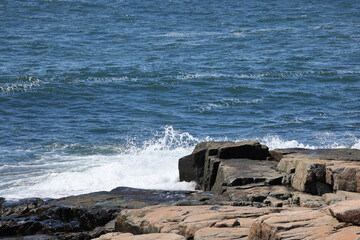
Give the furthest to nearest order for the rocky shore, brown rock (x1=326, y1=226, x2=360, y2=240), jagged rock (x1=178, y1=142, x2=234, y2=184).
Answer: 1. jagged rock (x1=178, y1=142, x2=234, y2=184)
2. the rocky shore
3. brown rock (x1=326, y1=226, x2=360, y2=240)

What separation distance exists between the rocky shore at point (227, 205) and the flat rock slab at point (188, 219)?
2 cm

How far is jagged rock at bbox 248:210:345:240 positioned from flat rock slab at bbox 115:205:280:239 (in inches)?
20.2

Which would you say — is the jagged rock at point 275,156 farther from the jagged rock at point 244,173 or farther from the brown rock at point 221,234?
the brown rock at point 221,234

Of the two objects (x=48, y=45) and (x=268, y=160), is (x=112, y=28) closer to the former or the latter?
(x=48, y=45)

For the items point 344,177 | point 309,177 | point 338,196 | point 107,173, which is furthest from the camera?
point 107,173

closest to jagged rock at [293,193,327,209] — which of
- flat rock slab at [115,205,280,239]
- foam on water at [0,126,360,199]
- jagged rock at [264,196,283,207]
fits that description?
jagged rock at [264,196,283,207]

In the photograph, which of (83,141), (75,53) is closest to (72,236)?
(83,141)

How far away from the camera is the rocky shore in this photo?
7875 millimetres

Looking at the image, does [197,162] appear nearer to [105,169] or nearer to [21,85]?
[105,169]

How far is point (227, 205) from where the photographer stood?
36.2 feet

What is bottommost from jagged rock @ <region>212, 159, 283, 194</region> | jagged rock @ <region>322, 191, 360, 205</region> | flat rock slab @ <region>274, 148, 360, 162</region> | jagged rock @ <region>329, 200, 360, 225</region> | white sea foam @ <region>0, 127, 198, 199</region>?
white sea foam @ <region>0, 127, 198, 199</region>

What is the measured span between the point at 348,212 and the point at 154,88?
2422 centimetres

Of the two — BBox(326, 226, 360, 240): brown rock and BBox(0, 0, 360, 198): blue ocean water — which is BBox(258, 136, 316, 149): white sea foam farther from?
BBox(326, 226, 360, 240): brown rock

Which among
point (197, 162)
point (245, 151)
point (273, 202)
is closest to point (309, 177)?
point (273, 202)
